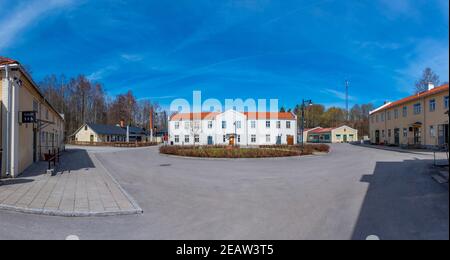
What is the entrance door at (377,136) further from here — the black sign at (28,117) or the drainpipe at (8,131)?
the drainpipe at (8,131)

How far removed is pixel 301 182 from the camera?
30.8ft

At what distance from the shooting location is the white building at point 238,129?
53000 mm

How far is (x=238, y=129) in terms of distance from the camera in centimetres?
5306

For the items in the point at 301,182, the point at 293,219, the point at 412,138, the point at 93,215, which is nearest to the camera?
the point at 293,219

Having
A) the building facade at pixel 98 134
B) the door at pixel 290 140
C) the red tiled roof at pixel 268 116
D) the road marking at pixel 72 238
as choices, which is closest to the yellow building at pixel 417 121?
the door at pixel 290 140

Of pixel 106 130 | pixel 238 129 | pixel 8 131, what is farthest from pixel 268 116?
pixel 8 131

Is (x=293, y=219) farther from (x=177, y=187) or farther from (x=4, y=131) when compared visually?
(x=4, y=131)

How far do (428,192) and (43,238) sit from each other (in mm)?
9018

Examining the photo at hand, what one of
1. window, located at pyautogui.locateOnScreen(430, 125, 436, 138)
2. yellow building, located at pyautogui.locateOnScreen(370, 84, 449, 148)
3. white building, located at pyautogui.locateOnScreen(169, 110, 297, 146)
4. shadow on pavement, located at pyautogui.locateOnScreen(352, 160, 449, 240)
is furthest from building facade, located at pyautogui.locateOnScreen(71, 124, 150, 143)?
shadow on pavement, located at pyautogui.locateOnScreen(352, 160, 449, 240)

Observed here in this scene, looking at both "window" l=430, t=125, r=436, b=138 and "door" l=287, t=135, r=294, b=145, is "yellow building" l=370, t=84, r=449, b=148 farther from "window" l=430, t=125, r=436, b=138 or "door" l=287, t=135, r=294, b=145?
"door" l=287, t=135, r=294, b=145

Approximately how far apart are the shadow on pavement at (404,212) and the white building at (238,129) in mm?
44431

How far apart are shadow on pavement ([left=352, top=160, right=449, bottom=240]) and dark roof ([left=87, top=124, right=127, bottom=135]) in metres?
58.4

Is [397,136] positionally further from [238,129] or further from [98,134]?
[98,134]
